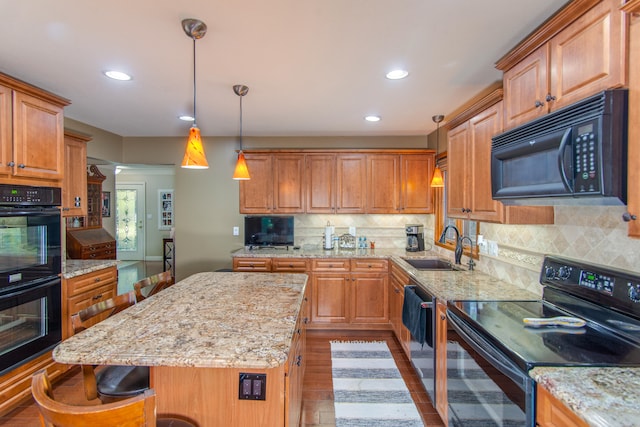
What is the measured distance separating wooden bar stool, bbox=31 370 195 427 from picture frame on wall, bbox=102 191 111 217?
667 centimetres

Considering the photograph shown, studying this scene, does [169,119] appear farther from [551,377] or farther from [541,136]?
[551,377]

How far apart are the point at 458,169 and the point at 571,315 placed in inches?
52.2

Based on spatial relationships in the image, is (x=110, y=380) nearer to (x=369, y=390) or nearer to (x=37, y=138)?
(x=369, y=390)

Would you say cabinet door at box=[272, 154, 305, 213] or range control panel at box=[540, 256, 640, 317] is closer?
range control panel at box=[540, 256, 640, 317]

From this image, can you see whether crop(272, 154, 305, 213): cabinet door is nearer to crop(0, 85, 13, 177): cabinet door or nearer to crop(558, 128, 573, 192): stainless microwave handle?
crop(0, 85, 13, 177): cabinet door

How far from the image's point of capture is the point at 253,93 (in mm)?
2732

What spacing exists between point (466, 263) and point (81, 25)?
3.39 m

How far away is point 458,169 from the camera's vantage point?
257cm

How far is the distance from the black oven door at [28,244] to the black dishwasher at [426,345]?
2.91m

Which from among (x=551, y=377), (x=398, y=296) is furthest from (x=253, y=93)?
(x=551, y=377)

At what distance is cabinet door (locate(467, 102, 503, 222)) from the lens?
2.03m

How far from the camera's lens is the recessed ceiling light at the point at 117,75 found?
2.30 metres

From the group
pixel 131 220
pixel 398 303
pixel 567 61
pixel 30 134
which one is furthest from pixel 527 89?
pixel 131 220

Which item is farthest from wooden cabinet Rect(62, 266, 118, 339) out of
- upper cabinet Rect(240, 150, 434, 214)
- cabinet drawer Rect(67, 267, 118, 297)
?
upper cabinet Rect(240, 150, 434, 214)
